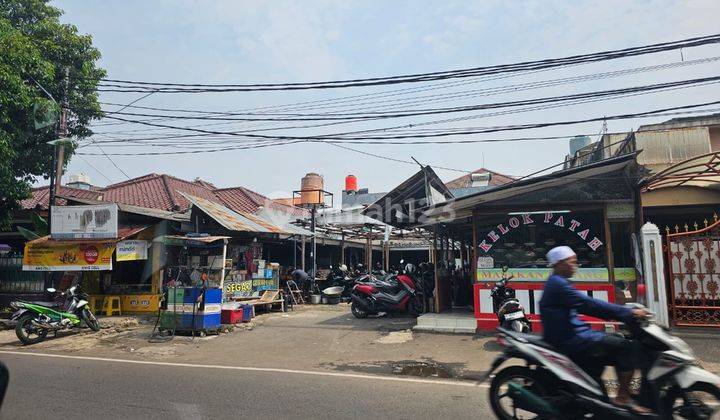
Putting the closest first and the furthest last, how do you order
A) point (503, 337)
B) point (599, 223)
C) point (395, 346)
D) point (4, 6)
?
point (503, 337), point (395, 346), point (599, 223), point (4, 6)

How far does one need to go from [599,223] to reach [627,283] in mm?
1308

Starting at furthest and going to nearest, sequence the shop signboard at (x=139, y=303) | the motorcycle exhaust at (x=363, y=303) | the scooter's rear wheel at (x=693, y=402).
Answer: the shop signboard at (x=139, y=303), the motorcycle exhaust at (x=363, y=303), the scooter's rear wheel at (x=693, y=402)

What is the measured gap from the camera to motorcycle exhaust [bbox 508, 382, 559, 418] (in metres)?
4.20

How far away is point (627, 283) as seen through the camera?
31.7 feet

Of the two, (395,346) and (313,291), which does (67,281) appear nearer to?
(313,291)

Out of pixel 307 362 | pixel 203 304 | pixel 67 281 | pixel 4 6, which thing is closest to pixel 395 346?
pixel 307 362

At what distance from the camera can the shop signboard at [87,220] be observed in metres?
12.9

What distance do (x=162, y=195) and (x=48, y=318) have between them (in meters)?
11.9

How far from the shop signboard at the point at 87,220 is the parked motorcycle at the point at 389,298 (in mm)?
6869

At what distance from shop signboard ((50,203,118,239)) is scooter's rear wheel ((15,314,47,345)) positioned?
3.12 metres

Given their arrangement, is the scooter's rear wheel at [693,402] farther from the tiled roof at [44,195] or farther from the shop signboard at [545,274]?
the tiled roof at [44,195]

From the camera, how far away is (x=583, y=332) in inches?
168

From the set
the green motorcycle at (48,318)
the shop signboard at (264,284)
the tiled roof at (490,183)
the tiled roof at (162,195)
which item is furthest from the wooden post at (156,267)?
the tiled roof at (490,183)

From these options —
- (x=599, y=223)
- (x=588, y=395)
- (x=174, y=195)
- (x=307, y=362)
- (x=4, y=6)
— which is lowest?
(x=307, y=362)
